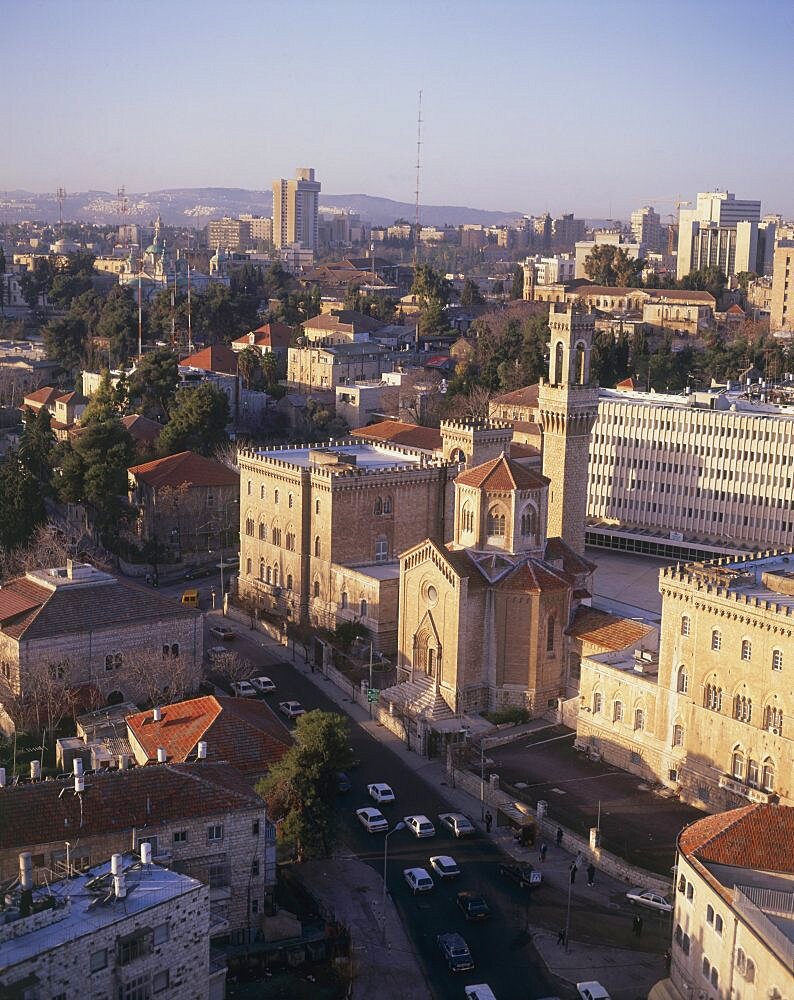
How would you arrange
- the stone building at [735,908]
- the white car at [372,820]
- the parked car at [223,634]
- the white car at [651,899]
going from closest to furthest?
the stone building at [735,908] → the white car at [651,899] → the white car at [372,820] → the parked car at [223,634]

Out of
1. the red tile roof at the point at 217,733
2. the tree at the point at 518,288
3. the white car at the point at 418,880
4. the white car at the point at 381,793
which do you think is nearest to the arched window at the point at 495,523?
the white car at the point at 381,793

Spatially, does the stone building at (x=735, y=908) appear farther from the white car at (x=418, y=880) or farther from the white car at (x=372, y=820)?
the white car at (x=372, y=820)

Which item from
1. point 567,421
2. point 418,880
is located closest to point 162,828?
point 418,880

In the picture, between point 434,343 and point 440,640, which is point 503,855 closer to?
point 440,640

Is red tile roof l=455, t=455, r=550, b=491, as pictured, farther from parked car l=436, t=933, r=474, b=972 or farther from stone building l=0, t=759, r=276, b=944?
parked car l=436, t=933, r=474, b=972

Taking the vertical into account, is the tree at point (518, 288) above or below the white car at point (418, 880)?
above

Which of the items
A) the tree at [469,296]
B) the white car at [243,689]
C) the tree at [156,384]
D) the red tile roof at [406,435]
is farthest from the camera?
the tree at [469,296]

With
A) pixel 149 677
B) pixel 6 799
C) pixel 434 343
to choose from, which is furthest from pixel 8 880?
pixel 434 343
